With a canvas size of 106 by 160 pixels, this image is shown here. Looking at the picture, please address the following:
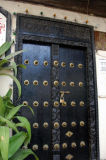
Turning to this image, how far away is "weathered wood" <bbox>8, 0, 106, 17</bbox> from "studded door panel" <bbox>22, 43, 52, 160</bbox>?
62 cm

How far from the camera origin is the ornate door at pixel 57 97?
2.18m

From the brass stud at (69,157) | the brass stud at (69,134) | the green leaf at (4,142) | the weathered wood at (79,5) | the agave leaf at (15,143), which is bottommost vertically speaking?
the brass stud at (69,157)

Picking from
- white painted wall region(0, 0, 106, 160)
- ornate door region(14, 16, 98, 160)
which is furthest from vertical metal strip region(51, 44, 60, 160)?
white painted wall region(0, 0, 106, 160)

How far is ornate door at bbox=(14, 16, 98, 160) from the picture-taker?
218 centimetres

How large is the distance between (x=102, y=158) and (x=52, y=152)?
0.72 meters

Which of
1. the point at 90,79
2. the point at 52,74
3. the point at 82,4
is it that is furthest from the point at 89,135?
the point at 82,4

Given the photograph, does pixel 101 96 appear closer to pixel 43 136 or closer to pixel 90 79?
pixel 90 79

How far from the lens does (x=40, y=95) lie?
7.39 feet

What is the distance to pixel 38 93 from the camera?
2.25 meters

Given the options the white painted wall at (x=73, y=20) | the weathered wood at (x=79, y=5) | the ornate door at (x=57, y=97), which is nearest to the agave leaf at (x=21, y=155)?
the ornate door at (x=57, y=97)

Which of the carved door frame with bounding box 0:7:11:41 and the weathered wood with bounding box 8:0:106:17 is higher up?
the weathered wood with bounding box 8:0:106:17

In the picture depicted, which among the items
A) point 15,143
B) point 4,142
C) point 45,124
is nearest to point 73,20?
point 45,124

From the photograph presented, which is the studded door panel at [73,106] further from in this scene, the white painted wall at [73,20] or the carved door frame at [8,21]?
the carved door frame at [8,21]

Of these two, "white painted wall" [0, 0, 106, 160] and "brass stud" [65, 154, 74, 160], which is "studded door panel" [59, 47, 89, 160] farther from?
"white painted wall" [0, 0, 106, 160]
